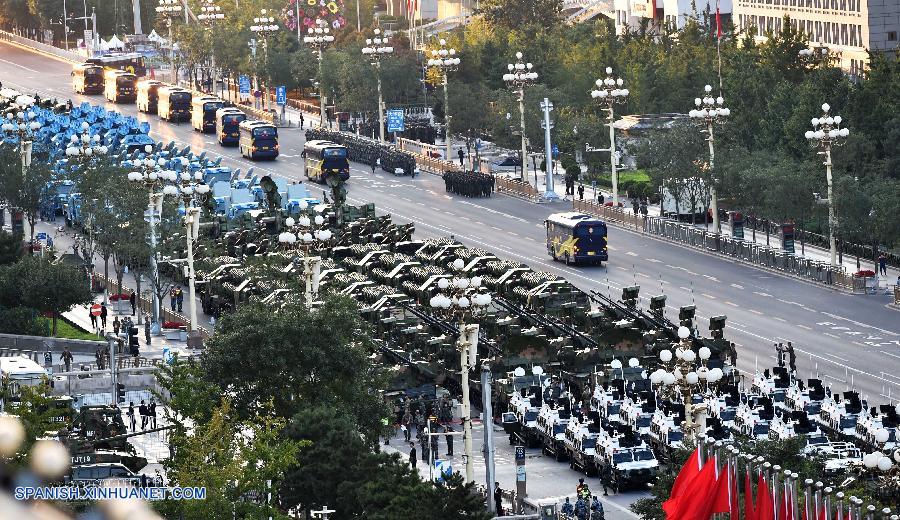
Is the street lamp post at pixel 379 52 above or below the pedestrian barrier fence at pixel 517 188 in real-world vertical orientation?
above

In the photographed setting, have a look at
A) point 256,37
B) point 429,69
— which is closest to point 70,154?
point 429,69

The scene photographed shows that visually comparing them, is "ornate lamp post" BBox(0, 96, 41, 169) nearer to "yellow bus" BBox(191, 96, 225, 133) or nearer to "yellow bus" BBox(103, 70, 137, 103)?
"yellow bus" BBox(191, 96, 225, 133)

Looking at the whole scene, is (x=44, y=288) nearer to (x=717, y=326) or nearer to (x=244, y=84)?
(x=717, y=326)

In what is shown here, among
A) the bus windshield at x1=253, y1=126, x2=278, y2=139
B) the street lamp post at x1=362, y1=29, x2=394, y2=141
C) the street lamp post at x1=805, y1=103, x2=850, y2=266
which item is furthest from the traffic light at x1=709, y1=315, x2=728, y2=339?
the bus windshield at x1=253, y1=126, x2=278, y2=139

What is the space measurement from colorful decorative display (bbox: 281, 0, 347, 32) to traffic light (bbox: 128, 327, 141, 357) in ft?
333

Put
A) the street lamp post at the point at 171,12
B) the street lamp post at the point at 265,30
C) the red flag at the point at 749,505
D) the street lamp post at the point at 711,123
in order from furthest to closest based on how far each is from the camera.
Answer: the street lamp post at the point at 171,12, the street lamp post at the point at 265,30, the street lamp post at the point at 711,123, the red flag at the point at 749,505

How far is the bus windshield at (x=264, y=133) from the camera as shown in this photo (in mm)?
140750

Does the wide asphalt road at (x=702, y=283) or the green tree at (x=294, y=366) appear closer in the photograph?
the green tree at (x=294, y=366)

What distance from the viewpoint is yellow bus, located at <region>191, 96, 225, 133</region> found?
6043 inches

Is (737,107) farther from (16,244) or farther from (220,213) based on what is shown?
(16,244)

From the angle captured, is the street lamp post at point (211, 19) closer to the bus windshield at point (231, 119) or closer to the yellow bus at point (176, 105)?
the yellow bus at point (176, 105)

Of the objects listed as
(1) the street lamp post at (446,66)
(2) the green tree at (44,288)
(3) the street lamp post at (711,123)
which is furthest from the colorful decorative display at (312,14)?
(2) the green tree at (44,288)

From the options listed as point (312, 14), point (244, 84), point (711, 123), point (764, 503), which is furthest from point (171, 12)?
point (764, 503)

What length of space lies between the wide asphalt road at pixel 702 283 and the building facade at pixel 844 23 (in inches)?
1236
